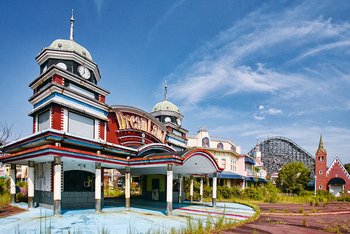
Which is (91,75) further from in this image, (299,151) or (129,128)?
(299,151)

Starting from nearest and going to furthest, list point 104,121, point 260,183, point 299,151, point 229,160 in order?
point 104,121 → point 229,160 → point 260,183 → point 299,151

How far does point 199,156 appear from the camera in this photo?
20.9 metres

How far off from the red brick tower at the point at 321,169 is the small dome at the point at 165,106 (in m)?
35.6

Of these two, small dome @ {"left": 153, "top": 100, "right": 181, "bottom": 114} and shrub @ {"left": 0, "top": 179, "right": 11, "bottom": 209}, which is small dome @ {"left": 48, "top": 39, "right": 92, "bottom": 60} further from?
small dome @ {"left": 153, "top": 100, "right": 181, "bottom": 114}

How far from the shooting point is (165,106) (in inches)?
1372

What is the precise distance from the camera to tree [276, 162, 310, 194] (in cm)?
5216

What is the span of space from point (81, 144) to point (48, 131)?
8.32 ft

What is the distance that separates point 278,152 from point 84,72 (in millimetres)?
69711

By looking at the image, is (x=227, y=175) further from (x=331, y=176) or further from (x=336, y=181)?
(x=336, y=181)

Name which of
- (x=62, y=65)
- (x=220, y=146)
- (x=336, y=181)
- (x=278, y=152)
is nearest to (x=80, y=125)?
(x=62, y=65)

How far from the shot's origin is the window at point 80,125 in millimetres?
20081

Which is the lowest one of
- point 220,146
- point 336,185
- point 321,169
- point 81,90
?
point 336,185

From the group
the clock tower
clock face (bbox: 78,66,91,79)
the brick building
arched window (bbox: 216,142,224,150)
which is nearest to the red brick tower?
the brick building

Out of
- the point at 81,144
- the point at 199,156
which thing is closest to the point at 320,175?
the point at 199,156
